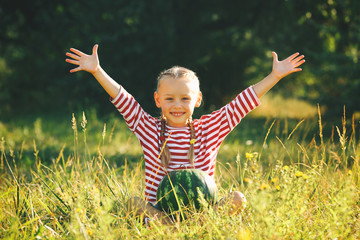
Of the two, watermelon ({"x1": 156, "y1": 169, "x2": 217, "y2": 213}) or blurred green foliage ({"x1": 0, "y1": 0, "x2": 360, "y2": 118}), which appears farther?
blurred green foliage ({"x1": 0, "y1": 0, "x2": 360, "y2": 118})

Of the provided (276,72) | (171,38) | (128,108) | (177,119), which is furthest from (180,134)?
(171,38)

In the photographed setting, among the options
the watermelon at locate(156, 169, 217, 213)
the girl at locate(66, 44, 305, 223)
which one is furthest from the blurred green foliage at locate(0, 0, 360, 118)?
the watermelon at locate(156, 169, 217, 213)

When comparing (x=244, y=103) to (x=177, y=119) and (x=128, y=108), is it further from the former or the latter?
(x=128, y=108)

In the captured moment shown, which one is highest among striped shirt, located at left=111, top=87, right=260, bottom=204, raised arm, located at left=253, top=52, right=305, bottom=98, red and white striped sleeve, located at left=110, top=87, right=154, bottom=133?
raised arm, located at left=253, top=52, right=305, bottom=98

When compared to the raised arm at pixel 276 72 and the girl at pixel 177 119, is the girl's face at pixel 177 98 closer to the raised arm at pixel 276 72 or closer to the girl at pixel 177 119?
the girl at pixel 177 119

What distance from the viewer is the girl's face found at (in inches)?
130

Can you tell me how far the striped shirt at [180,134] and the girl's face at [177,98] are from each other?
0.12 metres

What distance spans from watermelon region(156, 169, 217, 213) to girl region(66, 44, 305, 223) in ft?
0.79

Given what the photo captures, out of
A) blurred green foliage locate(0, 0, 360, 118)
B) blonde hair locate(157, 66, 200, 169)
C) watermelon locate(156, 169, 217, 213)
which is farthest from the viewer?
blurred green foliage locate(0, 0, 360, 118)

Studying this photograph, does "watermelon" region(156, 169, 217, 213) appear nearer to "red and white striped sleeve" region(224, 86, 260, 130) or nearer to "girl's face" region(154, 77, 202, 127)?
"girl's face" region(154, 77, 202, 127)

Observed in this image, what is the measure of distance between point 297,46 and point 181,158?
8716 mm

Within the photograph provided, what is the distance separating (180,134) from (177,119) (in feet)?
0.42

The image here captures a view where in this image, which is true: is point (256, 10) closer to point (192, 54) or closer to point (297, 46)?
point (297, 46)

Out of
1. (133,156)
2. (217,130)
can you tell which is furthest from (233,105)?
(133,156)
